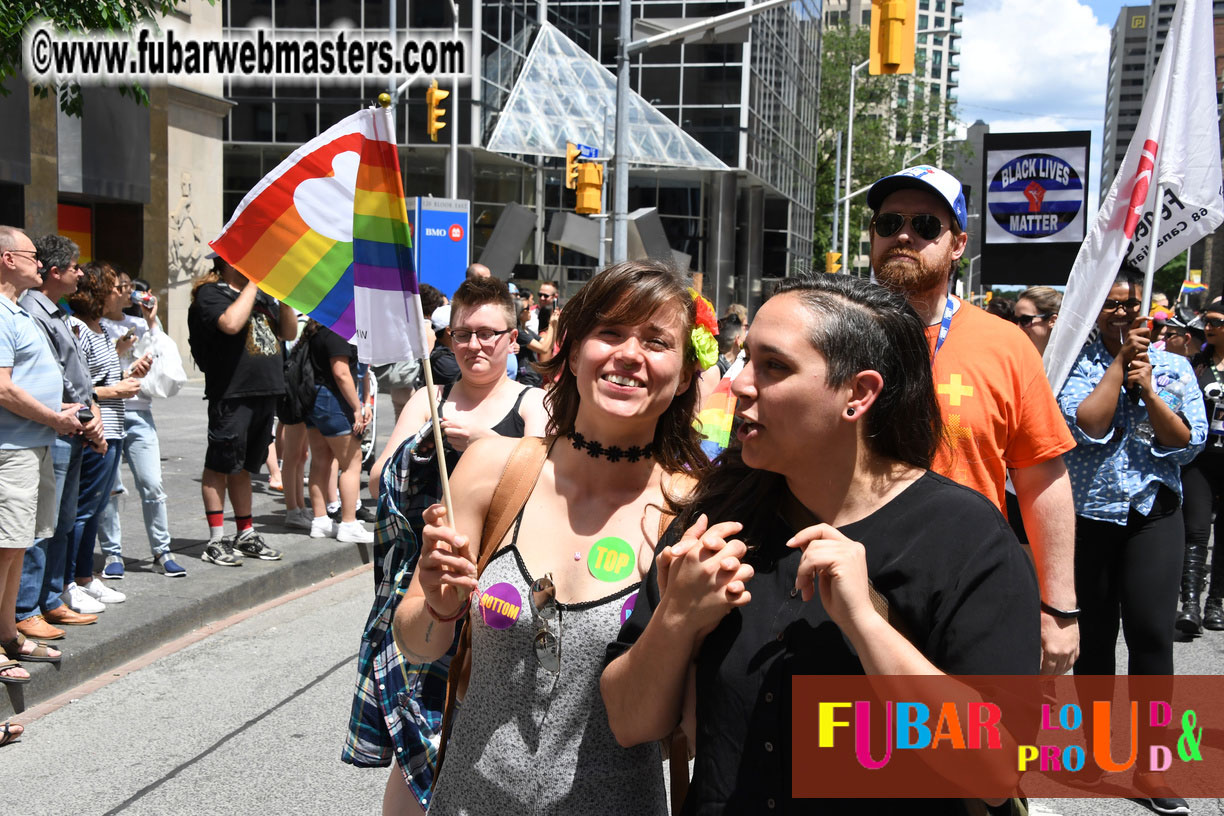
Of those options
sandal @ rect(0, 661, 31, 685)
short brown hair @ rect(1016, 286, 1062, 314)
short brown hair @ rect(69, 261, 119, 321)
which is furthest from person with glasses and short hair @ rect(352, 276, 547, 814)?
short brown hair @ rect(1016, 286, 1062, 314)

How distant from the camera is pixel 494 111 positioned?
35.9 metres

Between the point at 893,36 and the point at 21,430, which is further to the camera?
the point at 893,36

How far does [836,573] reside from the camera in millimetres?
1634

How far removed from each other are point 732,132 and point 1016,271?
102 feet

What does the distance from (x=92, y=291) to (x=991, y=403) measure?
5.72 meters

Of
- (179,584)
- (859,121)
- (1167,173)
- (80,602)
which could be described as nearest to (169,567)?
(179,584)

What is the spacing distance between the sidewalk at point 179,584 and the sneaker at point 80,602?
7 centimetres

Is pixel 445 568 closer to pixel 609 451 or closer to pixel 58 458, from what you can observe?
pixel 609 451

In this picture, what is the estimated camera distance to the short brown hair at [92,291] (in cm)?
683

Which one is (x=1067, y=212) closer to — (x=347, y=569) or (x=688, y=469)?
(x=347, y=569)

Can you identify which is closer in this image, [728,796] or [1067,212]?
[728,796]

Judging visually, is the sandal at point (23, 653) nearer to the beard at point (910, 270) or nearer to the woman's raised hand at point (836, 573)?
the beard at point (910, 270)

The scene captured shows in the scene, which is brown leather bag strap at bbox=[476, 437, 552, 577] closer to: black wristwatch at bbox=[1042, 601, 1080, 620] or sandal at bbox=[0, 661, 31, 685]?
black wristwatch at bbox=[1042, 601, 1080, 620]

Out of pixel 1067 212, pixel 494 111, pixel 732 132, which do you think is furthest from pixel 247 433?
pixel 732 132
